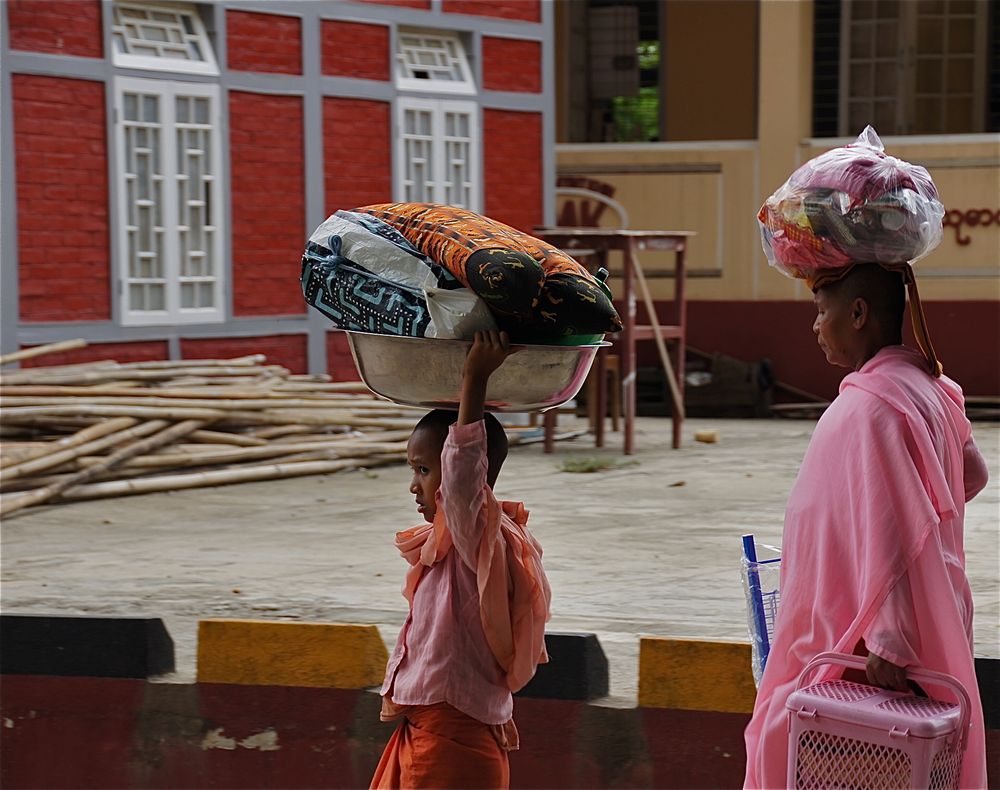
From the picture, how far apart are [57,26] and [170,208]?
1576 millimetres

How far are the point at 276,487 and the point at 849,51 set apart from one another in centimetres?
916

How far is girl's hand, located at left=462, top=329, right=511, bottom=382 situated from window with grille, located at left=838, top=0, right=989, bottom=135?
14.1 m

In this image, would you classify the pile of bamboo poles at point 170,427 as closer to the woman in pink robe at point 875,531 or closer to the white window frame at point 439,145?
the white window frame at point 439,145

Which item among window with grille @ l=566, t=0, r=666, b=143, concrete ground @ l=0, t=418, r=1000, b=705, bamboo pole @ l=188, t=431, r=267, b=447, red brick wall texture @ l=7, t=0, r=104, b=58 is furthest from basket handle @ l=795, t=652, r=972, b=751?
window with grille @ l=566, t=0, r=666, b=143

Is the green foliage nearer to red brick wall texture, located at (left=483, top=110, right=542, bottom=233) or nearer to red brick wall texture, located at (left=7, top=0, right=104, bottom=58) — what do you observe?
red brick wall texture, located at (left=483, top=110, right=542, bottom=233)

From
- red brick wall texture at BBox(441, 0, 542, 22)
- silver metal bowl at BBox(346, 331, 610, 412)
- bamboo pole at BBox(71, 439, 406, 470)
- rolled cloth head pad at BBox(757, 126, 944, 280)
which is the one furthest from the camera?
red brick wall texture at BBox(441, 0, 542, 22)

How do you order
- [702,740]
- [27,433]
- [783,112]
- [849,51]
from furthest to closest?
[849,51], [783,112], [27,433], [702,740]

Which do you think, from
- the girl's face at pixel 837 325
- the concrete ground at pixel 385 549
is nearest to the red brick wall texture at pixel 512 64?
the concrete ground at pixel 385 549

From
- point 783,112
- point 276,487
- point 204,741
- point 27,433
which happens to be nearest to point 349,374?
point 276,487

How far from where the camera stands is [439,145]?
43.9ft

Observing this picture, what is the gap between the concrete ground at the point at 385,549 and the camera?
249 inches

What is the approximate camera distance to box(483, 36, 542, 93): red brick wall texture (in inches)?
538

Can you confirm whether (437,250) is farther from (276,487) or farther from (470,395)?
(276,487)

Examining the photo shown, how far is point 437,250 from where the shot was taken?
131 inches
